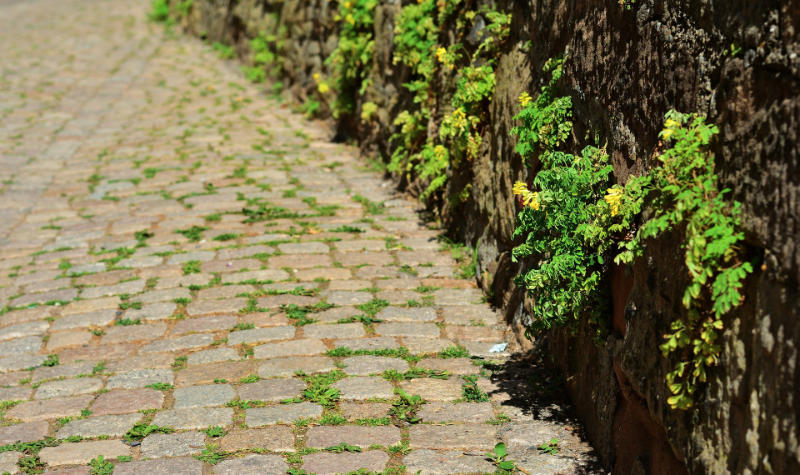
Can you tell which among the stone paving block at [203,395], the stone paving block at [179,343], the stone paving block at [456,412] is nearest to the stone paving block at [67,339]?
the stone paving block at [179,343]

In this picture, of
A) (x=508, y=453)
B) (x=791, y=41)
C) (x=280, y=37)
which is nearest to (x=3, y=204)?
(x=280, y=37)

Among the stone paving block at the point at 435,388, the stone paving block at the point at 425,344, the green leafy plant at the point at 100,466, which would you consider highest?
the stone paving block at the point at 425,344

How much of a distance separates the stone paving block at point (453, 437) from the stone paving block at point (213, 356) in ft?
3.78

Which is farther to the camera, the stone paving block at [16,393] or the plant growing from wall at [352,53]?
the plant growing from wall at [352,53]

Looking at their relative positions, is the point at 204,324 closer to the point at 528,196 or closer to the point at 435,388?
the point at 435,388

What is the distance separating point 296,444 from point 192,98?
7567 millimetres

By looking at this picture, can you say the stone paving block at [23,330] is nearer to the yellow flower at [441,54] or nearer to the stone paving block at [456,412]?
the stone paving block at [456,412]

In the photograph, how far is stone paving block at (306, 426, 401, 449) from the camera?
352cm

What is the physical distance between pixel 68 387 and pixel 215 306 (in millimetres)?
1057

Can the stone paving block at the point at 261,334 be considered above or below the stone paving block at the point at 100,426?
above

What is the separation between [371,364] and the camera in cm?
422

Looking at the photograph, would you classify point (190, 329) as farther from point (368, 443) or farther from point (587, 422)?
point (587, 422)

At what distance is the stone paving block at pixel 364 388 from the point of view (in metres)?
3.91

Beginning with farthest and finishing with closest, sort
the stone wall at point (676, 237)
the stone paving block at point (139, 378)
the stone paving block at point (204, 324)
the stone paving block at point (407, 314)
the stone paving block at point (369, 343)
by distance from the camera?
the stone paving block at point (407, 314), the stone paving block at point (204, 324), the stone paving block at point (369, 343), the stone paving block at point (139, 378), the stone wall at point (676, 237)
